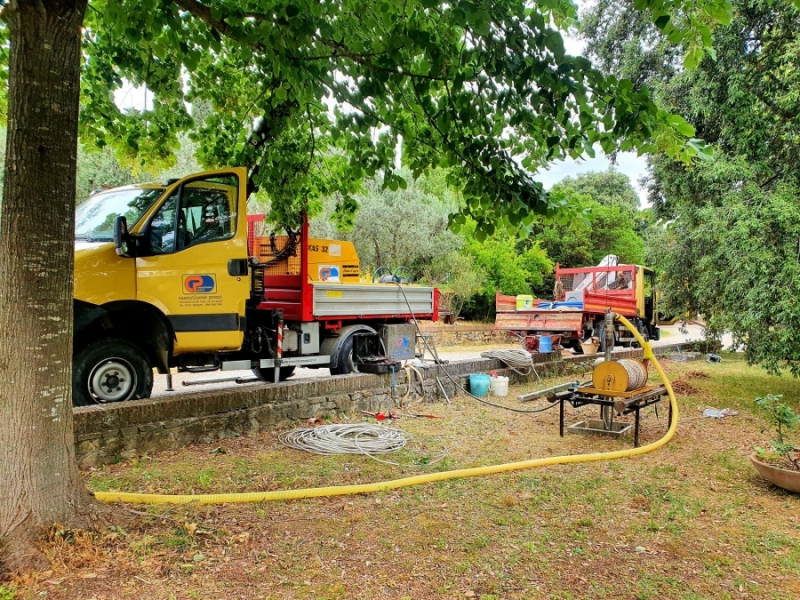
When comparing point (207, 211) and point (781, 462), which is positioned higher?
point (207, 211)

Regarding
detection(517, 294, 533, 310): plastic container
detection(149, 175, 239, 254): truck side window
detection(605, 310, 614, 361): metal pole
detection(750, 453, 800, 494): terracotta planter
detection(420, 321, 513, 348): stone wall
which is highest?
detection(149, 175, 239, 254): truck side window

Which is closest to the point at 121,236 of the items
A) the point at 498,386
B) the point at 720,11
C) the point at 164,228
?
the point at 164,228

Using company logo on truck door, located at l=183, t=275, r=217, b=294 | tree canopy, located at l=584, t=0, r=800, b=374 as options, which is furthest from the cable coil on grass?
tree canopy, located at l=584, t=0, r=800, b=374

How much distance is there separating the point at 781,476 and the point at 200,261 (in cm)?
556

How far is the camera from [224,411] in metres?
5.70

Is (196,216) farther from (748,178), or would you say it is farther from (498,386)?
(748,178)

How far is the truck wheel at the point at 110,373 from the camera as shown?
5.02 m

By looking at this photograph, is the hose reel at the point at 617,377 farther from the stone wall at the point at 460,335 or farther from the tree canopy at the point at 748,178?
the stone wall at the point at 460,335

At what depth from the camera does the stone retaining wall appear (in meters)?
4.66

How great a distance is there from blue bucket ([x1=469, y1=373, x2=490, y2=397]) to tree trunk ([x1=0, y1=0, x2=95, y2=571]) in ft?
21.6

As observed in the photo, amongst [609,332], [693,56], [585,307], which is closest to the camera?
[693,56]

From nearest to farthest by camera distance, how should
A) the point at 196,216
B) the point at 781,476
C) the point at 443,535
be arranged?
the point at 443,535, the point at 781,476, the point at 196,216

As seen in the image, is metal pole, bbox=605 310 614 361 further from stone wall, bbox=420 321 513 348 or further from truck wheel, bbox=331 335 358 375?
stone wall, bbox=420 321 513 348

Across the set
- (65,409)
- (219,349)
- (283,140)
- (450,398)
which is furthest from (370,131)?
(450,398)
